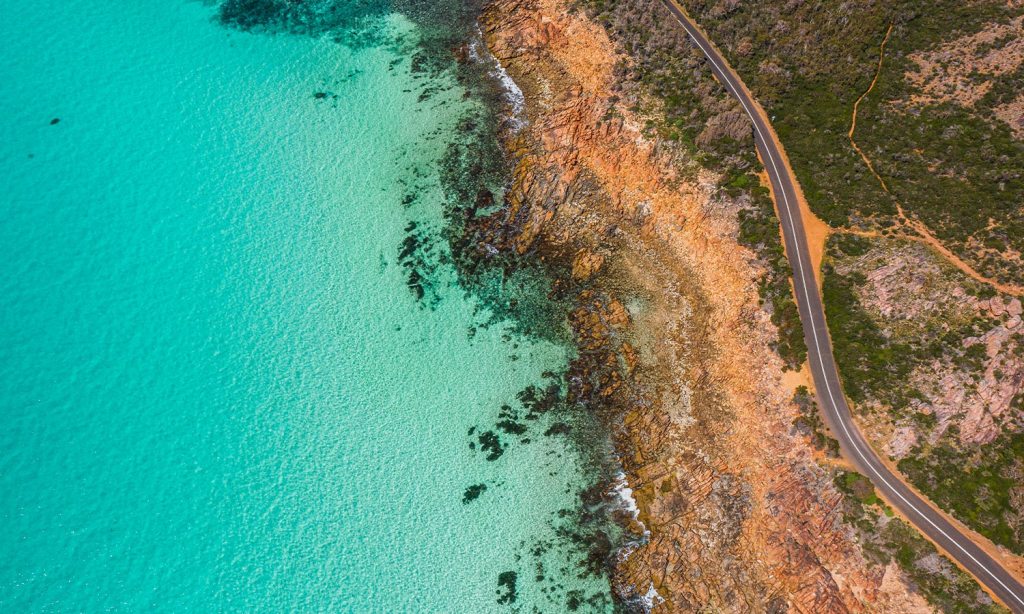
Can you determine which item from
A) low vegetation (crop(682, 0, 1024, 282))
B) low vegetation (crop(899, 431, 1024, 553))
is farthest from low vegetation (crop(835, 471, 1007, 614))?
low vegetation (crop(682, 0, 1024, 282))

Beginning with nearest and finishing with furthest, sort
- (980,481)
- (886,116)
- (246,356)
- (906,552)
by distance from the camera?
(906,552) → (980,481) → (246,356) → (886,116)

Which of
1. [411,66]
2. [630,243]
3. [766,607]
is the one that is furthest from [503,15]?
[766,607]

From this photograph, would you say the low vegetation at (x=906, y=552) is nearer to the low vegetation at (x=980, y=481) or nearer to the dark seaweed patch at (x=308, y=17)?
the low vegetation at (x=980, y=481)

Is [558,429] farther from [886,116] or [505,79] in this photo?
[886,116]

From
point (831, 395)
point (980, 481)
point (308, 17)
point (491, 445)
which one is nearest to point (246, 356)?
point (491, 445)

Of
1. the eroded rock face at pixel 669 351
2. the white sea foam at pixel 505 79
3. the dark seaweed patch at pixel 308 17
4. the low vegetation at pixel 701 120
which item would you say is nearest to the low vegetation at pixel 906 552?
the eroded rock face at pixel 669 351

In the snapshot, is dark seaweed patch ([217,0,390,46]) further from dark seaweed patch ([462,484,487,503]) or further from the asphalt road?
dark seaweed patch ([462,484,487,503])

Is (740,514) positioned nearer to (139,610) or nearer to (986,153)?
(986,153)
